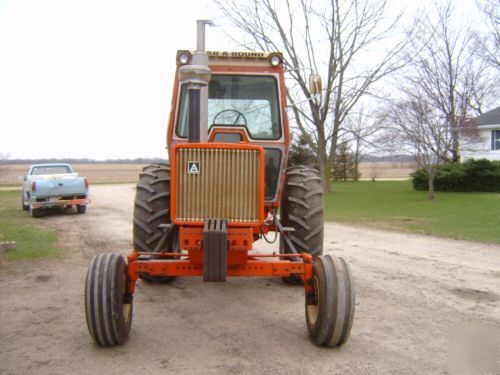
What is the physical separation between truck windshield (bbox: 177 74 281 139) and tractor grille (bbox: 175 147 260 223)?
1.67 m

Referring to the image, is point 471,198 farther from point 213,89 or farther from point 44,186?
point 213,89

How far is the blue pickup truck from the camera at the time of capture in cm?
1700

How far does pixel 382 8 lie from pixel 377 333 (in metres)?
22.9

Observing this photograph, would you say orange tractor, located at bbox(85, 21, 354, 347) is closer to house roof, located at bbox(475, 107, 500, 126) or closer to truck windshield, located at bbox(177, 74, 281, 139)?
truck windshield, located at bbox(177, 74, 281, 139)

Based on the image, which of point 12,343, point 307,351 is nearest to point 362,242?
point 307,351

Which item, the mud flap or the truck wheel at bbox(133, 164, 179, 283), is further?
the truck wheel at bbox(133, 164, 179, 283)

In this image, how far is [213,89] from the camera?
22.2ft

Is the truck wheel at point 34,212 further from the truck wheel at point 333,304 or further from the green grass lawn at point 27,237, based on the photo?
the truck wheel at point 333,304

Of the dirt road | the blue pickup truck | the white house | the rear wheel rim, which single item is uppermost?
the white house

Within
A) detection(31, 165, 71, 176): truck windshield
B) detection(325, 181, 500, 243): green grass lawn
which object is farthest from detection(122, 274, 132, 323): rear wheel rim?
detection(31, 165, 71, 176): truck windshield

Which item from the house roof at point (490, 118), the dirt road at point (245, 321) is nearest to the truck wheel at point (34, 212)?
the dirt road at point (245, 321)

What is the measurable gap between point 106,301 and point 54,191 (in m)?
13.9

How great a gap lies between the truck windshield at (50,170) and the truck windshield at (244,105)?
540 inches

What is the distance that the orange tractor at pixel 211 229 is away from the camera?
14.5 feet
